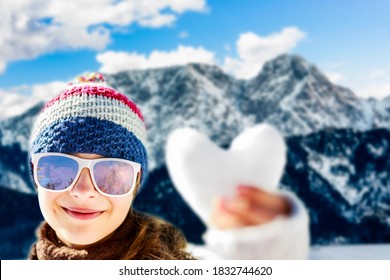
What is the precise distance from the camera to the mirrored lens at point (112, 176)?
28.8 inches

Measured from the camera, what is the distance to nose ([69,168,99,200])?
2.41ft

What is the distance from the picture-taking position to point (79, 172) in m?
0.73

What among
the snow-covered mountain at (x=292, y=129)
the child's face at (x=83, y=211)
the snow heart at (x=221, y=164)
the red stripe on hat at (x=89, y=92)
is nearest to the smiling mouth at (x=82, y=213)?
the child's face at (x=83, y=211)

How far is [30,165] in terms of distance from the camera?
0.79 m

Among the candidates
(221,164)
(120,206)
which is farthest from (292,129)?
(221,164)

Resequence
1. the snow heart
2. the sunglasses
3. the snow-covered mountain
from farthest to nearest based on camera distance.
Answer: the snow-covered mountain, the sunglasses, the snow heart

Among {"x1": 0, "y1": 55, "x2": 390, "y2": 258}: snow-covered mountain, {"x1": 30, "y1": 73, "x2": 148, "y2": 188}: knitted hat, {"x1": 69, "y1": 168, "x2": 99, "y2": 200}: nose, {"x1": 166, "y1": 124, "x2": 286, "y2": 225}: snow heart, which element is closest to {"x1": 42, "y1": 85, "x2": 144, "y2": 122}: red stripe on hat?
{"x1": 30, "y1": 73, "x2": 148, "y2": 188}: knitted hat

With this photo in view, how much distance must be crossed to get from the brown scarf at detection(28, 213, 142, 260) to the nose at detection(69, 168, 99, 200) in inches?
3.1

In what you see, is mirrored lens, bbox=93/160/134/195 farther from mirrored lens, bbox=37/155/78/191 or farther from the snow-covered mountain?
the snow-covered mountain

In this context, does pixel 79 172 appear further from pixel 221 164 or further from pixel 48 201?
pixel 221 164

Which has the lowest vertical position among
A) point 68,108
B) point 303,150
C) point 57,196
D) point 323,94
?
point 57,196
